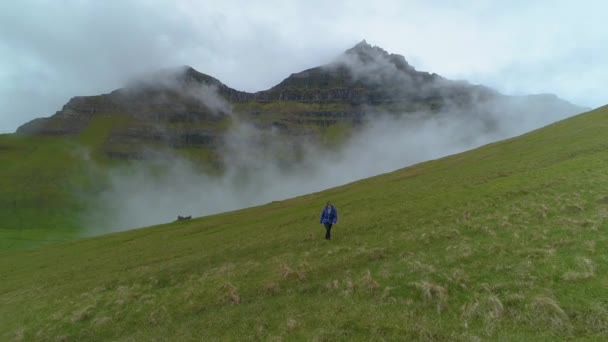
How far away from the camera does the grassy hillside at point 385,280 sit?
15.1m

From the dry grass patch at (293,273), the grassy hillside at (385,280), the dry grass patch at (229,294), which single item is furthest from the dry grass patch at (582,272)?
the dry grass patch at (229,294)

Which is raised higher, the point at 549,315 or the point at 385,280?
the point at 385,280

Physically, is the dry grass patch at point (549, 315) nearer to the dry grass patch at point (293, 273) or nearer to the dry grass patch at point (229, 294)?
the dry grass patch at point (293, 273)

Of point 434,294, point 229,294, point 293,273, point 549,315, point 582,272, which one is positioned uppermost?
point 293,273

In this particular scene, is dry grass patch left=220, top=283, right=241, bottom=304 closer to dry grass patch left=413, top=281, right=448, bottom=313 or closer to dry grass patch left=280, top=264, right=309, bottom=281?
dry grass patch left=280, top=264, right=309, bottom=281

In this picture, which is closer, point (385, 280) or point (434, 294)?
point (434, 294)

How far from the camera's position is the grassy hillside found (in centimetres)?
1509

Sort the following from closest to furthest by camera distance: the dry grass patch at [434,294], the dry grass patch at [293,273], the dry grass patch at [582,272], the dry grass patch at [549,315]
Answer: the dry grass patch at [549,315] → the dry grass patch at [582,272] → the dry grass patch at [434,294] → the dry grass patch at [293,273]

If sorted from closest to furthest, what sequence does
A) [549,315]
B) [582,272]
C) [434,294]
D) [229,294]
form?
[549,315], [582,272], [434,294], [229,294]

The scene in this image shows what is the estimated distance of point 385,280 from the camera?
20766 millimetres

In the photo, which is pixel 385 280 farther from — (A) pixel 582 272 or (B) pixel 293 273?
(A) pixel 582 272

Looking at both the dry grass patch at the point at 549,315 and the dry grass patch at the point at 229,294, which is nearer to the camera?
the dry grass patch at the point at 549,315

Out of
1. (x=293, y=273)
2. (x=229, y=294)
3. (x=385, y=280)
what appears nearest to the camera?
(x=385, y=280)

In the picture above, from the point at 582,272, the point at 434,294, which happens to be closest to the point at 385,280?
the point at 434,294
